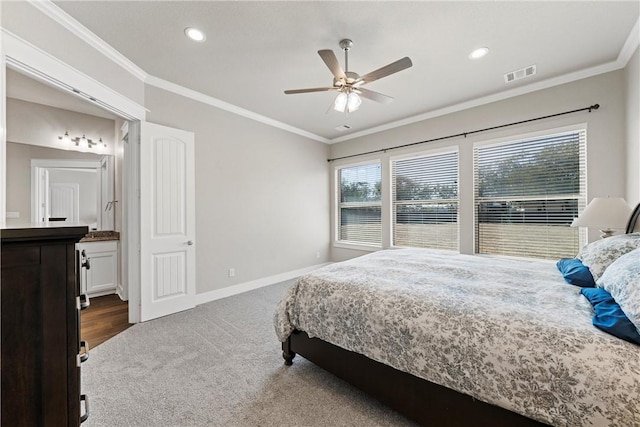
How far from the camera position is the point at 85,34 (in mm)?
2246

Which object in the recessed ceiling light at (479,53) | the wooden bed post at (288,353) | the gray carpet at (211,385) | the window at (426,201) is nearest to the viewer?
the gray carpet at (211,385)

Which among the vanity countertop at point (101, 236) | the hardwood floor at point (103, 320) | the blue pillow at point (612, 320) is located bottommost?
the hardwood floor at point (103, 320)

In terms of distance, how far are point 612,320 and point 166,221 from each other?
370 cm

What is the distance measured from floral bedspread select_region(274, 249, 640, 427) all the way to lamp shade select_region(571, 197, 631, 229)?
0.71m

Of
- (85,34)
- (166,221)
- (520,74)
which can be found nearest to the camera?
(85,34)

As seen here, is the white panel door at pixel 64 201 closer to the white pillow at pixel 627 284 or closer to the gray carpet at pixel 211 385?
the gray carpet at pixel 211 385

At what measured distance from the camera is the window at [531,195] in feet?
10.1

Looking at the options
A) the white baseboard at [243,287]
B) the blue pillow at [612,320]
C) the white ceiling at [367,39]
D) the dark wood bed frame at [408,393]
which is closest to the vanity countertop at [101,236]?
the white baseboard at [243,287]

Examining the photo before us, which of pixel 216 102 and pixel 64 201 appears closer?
pixel 216 102

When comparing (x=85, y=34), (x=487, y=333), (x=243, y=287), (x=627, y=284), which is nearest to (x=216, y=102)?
(x=85, y=34)

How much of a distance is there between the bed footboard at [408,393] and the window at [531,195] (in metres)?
2.91

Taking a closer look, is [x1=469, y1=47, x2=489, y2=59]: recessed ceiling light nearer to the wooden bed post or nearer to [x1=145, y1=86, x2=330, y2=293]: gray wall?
[x1=145, y1=86, x2=330, y2=293]: gray wall

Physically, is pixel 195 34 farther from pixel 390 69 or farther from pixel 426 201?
pixel 426 201

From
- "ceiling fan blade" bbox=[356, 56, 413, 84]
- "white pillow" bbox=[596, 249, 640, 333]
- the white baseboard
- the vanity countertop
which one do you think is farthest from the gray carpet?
"ceiling fan blade" bbox=[356, 56, 413, 84]
